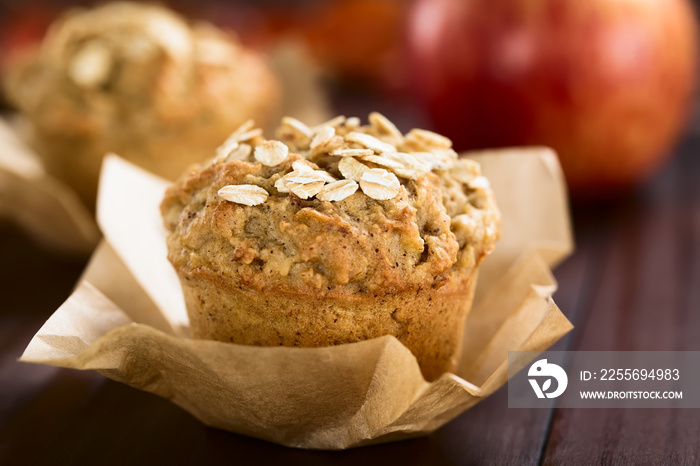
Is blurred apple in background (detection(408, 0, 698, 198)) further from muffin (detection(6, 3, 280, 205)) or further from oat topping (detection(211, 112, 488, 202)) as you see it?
oat topping (detection(211, 112, 488, 202))

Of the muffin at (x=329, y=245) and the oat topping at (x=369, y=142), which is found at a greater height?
the oat topping at (x=369, y=142)

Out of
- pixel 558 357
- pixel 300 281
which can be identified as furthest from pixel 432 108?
pixel 300 281

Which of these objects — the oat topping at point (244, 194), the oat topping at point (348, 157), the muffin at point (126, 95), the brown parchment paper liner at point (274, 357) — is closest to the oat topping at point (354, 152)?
the oat topping at point (348, 157)

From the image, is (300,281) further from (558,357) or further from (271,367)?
(558,357)

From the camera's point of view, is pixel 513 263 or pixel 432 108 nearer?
pixel 513 263

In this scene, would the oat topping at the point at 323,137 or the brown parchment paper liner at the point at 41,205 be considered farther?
the brown parchment paper liner at the point at 41,205

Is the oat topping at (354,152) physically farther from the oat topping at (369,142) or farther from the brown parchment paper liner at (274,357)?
the brown parchment paper liner at (274,357)
